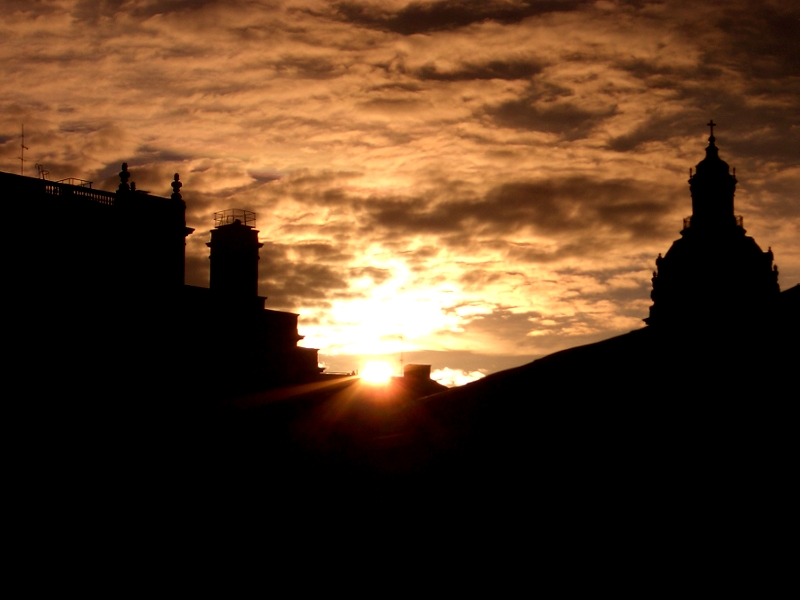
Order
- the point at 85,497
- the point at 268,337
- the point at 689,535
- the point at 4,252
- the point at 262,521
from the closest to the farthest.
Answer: the point at 689,535, the point at 262,521, the point at 85,497, the point at 4,252, the point at 268,337

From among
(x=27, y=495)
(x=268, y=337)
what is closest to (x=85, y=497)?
(x=27, y=495)

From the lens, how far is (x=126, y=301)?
37062 mm

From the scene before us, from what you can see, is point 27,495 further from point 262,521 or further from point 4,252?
point 4,252

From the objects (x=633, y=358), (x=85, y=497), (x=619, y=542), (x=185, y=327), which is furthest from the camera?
(x=185, y=327)

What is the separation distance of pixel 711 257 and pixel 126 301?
6072 cm

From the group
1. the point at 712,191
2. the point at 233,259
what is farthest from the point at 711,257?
the point at 233,259

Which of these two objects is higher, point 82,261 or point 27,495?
point 82,261

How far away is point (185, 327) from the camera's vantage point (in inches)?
1561

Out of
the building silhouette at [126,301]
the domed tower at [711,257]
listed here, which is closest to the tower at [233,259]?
the building silhouette at [126,301]

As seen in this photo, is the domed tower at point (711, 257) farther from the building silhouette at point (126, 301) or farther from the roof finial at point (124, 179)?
the roof finial at point (124, 179)

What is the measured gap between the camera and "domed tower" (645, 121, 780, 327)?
77812 mm

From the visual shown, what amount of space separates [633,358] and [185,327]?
33.6 meters

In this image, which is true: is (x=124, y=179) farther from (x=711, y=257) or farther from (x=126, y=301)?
(x=711, y=257)

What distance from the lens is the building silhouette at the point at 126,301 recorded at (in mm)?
33875
